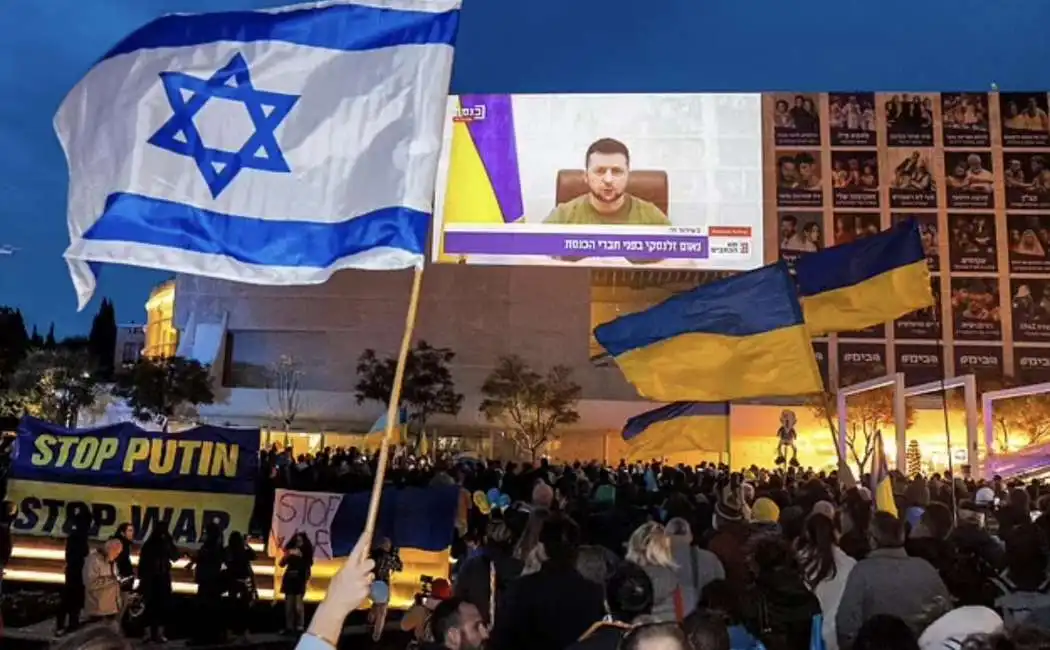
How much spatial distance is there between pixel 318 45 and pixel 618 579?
2855mm

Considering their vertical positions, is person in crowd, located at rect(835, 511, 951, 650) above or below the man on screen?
below

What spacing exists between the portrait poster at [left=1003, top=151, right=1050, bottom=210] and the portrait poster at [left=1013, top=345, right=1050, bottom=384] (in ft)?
25.9

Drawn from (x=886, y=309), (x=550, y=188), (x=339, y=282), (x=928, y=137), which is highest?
(x=928, y=137)

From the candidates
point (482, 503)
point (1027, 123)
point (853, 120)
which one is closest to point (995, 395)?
point (482, 503)

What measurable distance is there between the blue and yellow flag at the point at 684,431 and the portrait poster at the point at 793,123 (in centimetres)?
4276

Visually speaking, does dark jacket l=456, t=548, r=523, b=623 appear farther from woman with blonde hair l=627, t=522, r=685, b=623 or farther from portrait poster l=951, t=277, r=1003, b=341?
portrait poster l=951, t=277, r=1003, b=341

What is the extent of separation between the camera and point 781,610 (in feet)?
16.9

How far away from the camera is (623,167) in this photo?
48969 millimetres

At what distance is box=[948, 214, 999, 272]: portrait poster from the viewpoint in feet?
172

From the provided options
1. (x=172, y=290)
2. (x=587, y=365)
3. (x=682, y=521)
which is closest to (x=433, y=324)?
(x=587, y=365)

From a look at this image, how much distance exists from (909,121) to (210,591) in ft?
169

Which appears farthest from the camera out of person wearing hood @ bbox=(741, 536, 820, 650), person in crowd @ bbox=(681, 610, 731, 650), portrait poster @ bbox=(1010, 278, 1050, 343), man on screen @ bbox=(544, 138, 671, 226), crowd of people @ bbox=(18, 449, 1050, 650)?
portrait poster @ bbox=(1010, 278, 1050, 343)

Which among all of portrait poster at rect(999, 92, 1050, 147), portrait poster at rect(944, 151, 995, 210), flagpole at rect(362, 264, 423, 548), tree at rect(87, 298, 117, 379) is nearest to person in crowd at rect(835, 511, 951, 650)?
flagpole at rect(362, 264, 423, 548)

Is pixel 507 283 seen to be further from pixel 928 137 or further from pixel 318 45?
pixel 318 45
